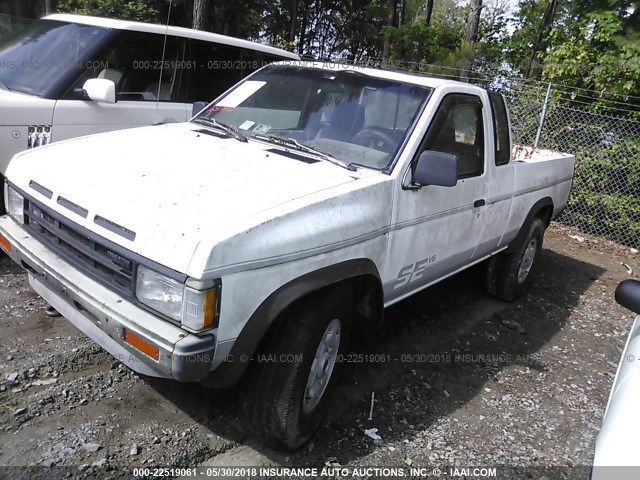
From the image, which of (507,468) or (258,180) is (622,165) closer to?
(507,468)

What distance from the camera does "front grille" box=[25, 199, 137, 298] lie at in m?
2.45

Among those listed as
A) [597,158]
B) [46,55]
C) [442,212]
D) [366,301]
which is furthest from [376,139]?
[597,158]

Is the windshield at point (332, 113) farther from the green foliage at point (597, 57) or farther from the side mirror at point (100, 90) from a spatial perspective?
the green foliage at point (597, 57)

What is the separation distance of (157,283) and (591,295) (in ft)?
18.7

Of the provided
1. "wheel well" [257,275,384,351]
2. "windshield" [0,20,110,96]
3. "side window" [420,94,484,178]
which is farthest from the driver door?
"windshield" [0,20,110,96]

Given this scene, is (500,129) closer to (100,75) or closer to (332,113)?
(332,113)

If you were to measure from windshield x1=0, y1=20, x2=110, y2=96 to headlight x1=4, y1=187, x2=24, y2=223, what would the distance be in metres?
1.82

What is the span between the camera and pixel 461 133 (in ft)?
12.9

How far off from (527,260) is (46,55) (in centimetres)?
527

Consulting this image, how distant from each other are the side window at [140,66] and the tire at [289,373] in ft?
11.6

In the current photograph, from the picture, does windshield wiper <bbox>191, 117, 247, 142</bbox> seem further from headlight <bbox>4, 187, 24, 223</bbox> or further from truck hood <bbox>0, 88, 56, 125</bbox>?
truck hood <bbox>0, 88, 56, 125</bbox>

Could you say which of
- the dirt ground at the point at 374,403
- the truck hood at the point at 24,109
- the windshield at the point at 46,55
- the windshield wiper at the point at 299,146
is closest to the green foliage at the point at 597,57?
the dirt ground at the point at 374,403

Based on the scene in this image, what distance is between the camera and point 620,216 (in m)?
8.54

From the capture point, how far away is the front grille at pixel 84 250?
2.45 m
